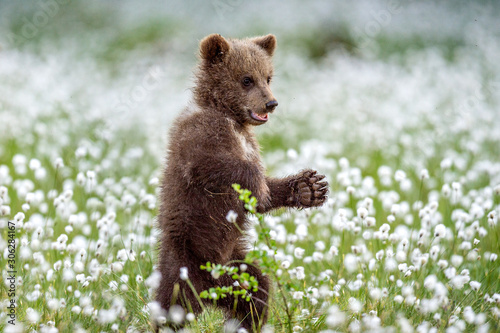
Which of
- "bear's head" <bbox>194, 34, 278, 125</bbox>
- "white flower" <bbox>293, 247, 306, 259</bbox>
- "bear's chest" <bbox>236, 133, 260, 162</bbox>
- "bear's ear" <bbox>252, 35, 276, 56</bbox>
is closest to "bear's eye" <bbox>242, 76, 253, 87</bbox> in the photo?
"bear's head" <bbox>194, 34, 278, 125</bbox>

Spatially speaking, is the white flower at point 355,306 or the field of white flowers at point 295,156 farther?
the field of white flowers at point 295,156

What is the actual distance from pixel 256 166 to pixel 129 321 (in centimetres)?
144

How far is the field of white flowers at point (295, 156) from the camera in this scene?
4.09 metres

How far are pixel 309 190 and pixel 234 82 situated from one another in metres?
0.87

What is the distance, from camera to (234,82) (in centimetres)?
394

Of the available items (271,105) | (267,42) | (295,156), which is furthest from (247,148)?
(295,156)

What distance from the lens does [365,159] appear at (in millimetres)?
8211

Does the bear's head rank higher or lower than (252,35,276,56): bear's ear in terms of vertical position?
lower

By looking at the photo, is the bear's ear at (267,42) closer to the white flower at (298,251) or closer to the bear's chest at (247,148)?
the bear's chest at (247,148)

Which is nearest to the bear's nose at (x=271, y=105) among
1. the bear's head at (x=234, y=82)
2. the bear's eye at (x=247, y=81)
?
the bear's head at (x=234, y=82)

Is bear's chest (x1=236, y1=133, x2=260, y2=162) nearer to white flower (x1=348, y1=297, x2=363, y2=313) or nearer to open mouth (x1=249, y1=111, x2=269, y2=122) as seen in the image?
open mouth (x1=249, y1=111, x2=269, y2=122)

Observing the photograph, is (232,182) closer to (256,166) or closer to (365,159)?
(256,166)

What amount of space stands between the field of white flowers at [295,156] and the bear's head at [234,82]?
2.40 feet

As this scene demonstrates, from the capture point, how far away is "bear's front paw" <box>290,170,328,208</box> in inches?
147
